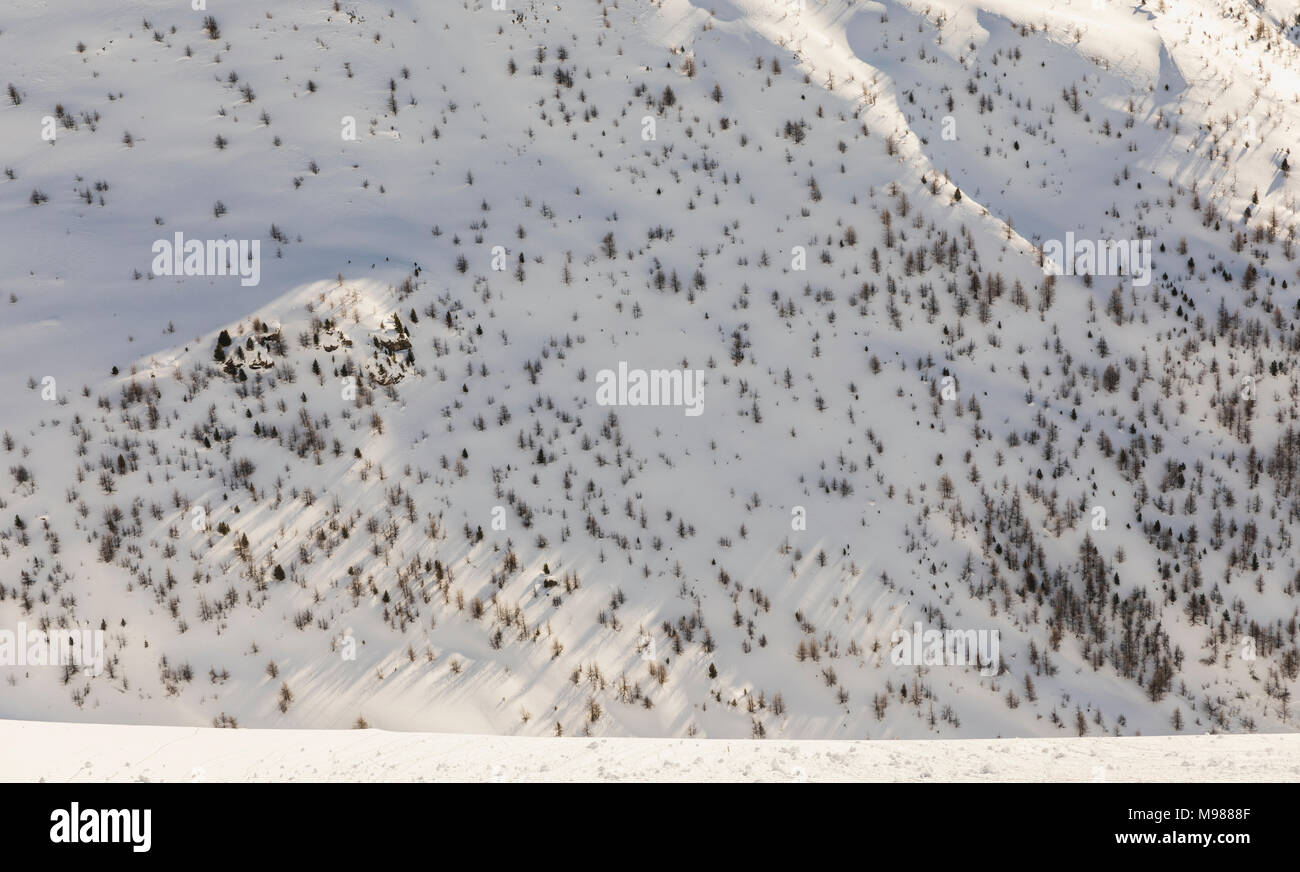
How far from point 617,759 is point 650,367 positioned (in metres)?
8.31

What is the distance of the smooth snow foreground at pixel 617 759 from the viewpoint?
6070 millimetres

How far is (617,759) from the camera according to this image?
6680 millimetres

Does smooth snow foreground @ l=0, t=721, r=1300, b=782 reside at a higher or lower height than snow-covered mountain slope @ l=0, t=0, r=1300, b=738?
lower

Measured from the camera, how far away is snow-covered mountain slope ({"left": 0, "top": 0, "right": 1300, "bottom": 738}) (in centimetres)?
1005

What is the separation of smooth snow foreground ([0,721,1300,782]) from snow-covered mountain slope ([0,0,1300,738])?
65.7 inches

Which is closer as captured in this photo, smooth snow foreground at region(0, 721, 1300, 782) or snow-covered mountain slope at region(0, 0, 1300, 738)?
smooth snow foreground at region(0, 721, 1300, 782)

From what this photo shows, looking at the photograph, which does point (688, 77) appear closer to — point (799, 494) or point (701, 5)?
point (701, 5)

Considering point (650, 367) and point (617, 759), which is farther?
point (650, 367)

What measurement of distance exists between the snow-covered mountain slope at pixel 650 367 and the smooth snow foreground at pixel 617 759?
1.67m

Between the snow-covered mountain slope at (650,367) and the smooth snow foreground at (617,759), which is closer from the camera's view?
the smooth snow foreground at (617,759)

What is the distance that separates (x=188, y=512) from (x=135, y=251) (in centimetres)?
665

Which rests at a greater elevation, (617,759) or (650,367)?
(650,367)

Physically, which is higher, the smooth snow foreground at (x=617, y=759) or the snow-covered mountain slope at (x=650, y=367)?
the snow-covered mountain slope at (x=650, y=367)

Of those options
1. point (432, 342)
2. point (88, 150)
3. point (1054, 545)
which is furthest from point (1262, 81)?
point (88, 150)
